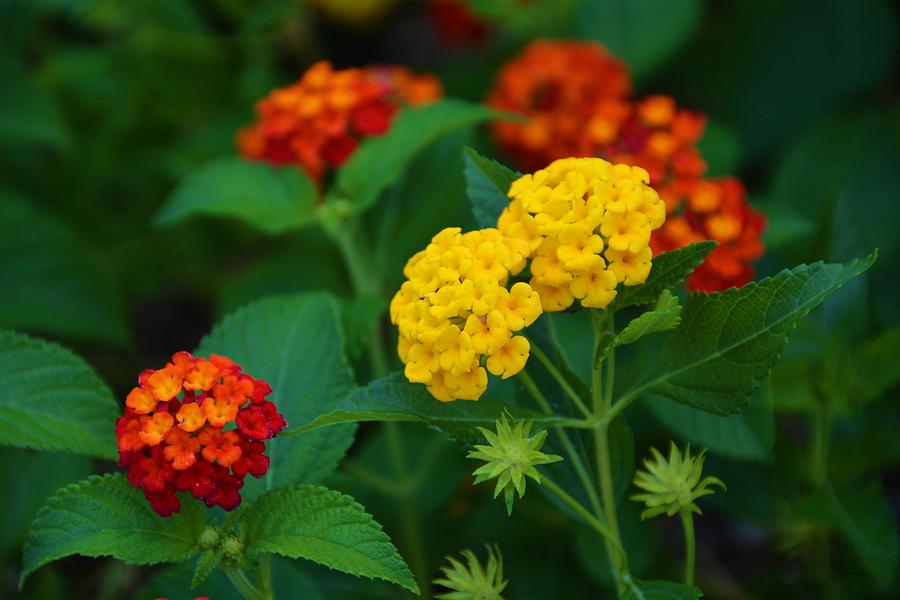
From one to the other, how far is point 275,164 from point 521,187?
34.8 inches

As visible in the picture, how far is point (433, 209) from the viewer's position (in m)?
2.16

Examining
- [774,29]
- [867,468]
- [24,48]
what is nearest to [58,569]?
[24,48]

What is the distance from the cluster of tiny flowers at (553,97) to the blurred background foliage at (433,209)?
0.18 metres

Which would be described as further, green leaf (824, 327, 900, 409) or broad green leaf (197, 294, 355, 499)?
green leaf (824, 327, 900, 409)

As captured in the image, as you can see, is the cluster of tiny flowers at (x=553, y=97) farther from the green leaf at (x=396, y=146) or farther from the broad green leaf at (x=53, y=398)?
the broad green leaf at (x=53, y=398)

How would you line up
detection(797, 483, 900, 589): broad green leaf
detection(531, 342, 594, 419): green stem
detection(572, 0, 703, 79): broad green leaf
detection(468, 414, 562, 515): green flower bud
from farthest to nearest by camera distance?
detection(572, 0, 703, 79): broad green leaf < detection(797, 483, 900, 589): broad green leaf < detection(531, 342, 594, 419): green stem < detection(468, 414, 562, 515): green flower bud

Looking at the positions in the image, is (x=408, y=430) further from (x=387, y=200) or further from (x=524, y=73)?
(x=524, y=73)

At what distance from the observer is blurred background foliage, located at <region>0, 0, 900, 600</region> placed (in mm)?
1916

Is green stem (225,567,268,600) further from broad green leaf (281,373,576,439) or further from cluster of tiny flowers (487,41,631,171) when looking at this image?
cluster of tiny flowers (487,41,631,171)

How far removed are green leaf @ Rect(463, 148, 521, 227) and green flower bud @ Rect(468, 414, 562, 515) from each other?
34 centimetres

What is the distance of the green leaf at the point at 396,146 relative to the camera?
1918 mm

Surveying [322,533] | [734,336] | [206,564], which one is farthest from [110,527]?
[734,336]

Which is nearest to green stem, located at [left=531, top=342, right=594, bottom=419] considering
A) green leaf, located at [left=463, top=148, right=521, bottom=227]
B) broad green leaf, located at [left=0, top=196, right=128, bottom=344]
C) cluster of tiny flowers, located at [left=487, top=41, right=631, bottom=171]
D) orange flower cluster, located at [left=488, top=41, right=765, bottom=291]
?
green leaf, located at [left=463, top=148, right=521, bottom=227]

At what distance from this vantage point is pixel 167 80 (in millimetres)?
2861
